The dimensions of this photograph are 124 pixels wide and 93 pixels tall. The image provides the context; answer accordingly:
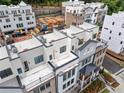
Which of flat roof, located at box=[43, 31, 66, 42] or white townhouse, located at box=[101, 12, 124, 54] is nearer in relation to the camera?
flat roof, located at box=[43, 31, 66, 42]

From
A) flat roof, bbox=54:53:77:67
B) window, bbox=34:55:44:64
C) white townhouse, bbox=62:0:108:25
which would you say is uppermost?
white townhouse, bbox=62:0:108:25

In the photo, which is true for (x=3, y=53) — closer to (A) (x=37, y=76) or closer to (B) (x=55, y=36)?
(A) (x=37, y=76)

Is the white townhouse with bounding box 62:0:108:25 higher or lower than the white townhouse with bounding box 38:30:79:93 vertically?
higher

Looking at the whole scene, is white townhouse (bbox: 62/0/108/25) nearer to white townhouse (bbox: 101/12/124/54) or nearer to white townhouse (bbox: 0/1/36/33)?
white townhouse (bbox: 101/12/124/54)

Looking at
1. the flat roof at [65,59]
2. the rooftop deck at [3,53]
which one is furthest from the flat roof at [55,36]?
the rooftop deck at [3,53]

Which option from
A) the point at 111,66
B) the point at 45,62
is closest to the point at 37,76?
the point at 45,62

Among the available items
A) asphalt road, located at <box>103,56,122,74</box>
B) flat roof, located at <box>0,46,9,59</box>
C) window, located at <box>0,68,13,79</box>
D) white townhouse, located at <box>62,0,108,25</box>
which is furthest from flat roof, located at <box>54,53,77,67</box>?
white townhouse, located at <box>62,0,108,25</box>
